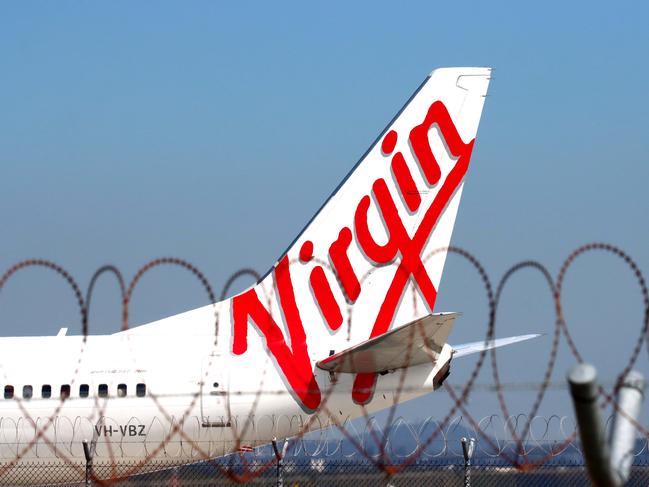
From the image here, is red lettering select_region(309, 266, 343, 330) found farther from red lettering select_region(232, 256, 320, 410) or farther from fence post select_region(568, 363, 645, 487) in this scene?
fence post select_region(568, 363, 645, 487)

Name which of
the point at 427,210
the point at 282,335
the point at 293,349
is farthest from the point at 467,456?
the point at 427,210

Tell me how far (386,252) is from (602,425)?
1542 centimetres

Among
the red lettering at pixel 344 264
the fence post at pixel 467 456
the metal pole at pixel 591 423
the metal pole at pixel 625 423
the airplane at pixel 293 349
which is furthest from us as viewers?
the red lettering at pixel 344 264

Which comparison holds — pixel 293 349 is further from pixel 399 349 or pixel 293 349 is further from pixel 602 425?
pixel 602 425

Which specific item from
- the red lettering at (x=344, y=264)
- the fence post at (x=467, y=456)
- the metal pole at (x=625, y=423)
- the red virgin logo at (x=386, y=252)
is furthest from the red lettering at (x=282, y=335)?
the metal pole at (x=625, y=423)

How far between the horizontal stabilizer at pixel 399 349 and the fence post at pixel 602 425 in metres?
8.71

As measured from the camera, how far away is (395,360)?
2134 cm

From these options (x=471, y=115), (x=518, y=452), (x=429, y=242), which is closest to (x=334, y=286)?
(x=429, y=242)

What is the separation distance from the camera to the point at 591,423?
8.73m

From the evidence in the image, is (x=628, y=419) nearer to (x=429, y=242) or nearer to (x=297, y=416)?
(x=297, y=416)

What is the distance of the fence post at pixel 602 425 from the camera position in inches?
334

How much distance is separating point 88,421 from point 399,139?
27.8ft

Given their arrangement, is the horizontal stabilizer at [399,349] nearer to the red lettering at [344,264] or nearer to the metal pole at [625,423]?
the red lettering at [344,264]

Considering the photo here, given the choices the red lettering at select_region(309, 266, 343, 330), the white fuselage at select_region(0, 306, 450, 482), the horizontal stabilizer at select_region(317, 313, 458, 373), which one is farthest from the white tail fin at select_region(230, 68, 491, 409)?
the horizontal stabilizer at select_region(317, 313, 458, 373)
